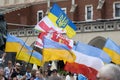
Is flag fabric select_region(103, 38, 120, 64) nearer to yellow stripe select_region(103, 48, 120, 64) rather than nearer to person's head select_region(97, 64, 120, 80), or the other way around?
yellow stripe select_region(103, 48, 120, 64)

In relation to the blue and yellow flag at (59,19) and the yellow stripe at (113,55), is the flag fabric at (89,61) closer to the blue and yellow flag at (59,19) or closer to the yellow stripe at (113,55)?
the yellow stripe at (113,55)

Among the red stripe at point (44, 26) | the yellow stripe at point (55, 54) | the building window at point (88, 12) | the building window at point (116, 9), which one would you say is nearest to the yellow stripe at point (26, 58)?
the red stripe at point (44, 26)

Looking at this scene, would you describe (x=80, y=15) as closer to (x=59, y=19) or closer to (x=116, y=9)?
(x=116, y=9)

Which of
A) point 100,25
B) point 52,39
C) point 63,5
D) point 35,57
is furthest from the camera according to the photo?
point 63,5

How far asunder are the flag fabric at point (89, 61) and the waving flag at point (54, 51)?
1159 mm

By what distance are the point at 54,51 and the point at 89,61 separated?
303cm

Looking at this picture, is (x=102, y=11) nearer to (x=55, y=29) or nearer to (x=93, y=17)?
(x=93, y=17)

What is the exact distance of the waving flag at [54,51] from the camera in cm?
1134

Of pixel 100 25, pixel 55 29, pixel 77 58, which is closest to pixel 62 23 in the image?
pixel 55 29

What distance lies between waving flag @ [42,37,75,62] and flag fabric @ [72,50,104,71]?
116 cm

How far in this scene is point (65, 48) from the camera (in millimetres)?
11867

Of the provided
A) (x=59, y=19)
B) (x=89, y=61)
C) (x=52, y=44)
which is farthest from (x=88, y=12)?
(x=89, y=61)

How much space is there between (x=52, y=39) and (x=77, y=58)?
112 inches

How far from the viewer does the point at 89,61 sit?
8742 mm
